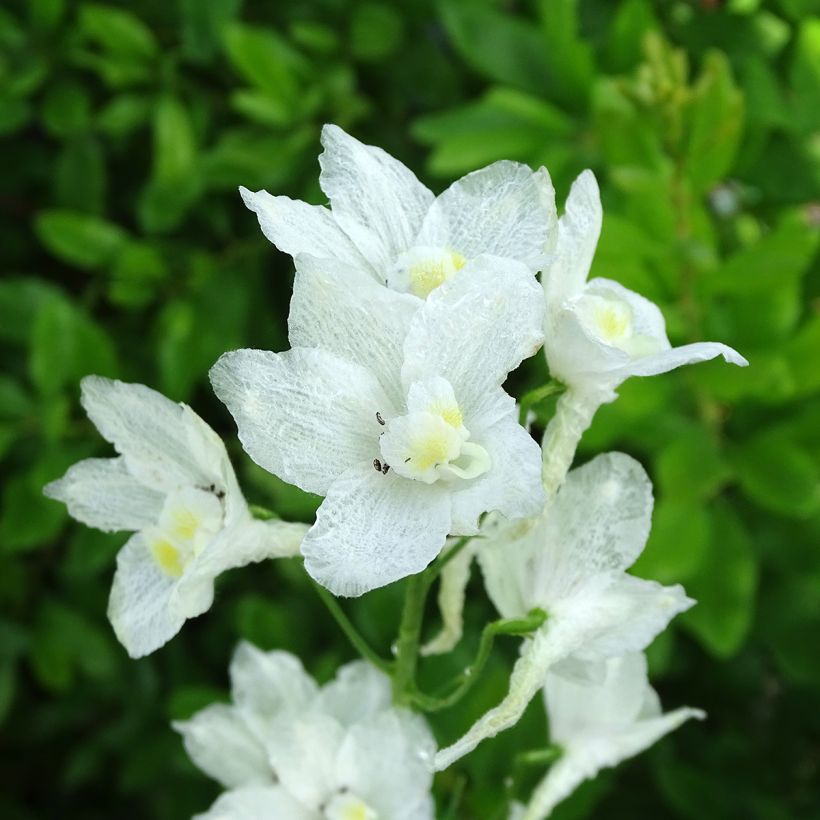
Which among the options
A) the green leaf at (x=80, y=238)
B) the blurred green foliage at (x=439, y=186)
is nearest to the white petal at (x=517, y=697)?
the blurred green foliage at (x=439, y=186)

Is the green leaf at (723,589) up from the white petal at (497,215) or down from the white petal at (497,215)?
down

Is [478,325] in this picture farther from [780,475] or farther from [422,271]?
[780,475]

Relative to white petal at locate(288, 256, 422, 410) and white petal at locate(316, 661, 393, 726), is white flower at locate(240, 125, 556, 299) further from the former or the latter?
white petal at locate(316, 661, 393, 726)

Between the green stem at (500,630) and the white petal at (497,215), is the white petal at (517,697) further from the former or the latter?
the white petal at (497,215)

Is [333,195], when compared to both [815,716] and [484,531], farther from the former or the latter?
[815,716]

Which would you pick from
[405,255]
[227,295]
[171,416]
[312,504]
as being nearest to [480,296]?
[405,255]

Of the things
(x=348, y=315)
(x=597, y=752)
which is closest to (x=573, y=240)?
(x=348, y=315)

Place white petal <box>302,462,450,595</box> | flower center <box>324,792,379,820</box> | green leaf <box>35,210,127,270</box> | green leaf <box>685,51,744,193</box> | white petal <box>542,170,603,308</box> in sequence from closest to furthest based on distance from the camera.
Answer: white petal <box>302,462,450,595</box>, white petal <box>542,170,603,308</box>, flower center <box>324,792,379,820</box>, green leaf <box>685,51,744,193</box>, green leaf <box>35,210,127,270</box>

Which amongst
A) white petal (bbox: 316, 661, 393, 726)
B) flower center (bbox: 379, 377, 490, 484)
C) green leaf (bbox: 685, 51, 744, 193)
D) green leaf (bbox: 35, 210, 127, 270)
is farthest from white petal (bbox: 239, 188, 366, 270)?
green leaf (bbox: 35, 210, 127, 270)
